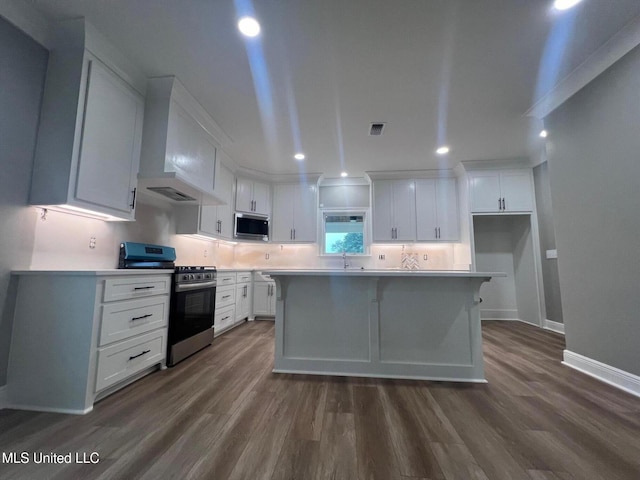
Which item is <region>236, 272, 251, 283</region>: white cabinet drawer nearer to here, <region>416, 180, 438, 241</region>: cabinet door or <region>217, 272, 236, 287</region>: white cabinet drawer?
<region>217, 272, 236, 287</region>: white cabinet drawer

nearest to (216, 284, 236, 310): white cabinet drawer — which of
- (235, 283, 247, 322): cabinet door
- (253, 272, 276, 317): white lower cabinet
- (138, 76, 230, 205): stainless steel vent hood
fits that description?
(235, 283, 247, 322): cabinet door

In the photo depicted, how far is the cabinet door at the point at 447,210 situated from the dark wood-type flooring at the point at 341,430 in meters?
2.68

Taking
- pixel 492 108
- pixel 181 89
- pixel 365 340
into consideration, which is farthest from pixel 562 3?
pixel 181 89

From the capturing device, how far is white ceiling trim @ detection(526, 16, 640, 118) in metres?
1.95

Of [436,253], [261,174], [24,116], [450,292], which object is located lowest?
[450,292]

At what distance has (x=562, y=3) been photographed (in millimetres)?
1727

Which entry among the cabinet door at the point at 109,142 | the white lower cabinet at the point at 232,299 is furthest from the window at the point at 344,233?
the cabinet door at the point at 109,142

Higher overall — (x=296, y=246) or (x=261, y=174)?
(x=261, y=174)

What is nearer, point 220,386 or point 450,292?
point 220,386

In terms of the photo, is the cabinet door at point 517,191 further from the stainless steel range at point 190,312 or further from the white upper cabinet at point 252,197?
the stainless steel range at point 190,312

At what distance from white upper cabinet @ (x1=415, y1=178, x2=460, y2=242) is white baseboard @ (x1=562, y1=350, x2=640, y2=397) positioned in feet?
7.99

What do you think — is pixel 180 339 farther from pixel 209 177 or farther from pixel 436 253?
pixel 436 253

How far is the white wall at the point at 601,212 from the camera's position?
80.0 inches

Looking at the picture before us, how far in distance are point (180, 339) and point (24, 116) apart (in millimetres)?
2157
